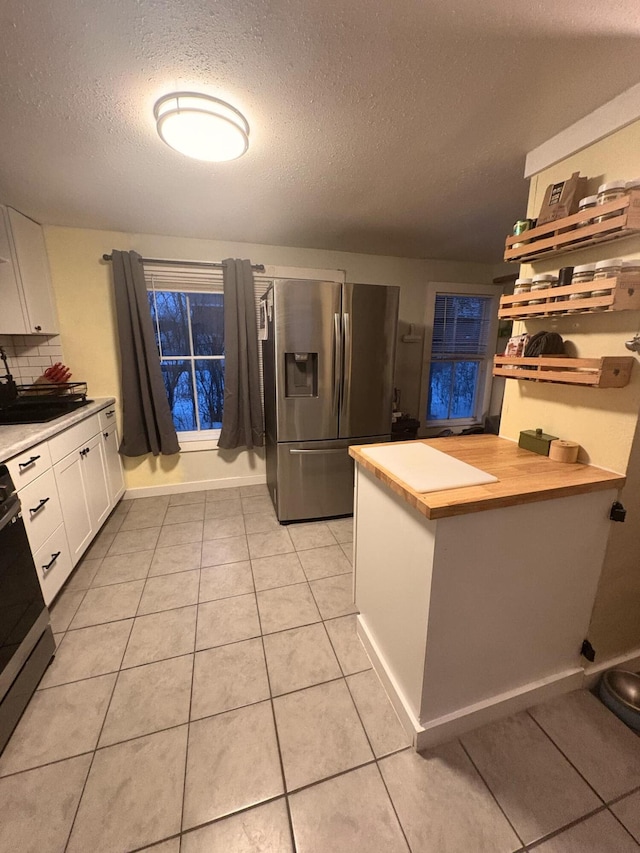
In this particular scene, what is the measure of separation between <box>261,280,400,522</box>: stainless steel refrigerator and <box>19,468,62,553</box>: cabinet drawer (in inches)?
53.7

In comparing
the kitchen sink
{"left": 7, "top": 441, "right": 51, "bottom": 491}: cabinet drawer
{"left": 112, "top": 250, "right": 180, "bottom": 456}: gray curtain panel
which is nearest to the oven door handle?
{"left": 7, "top": 441, "right": 51, "bottom": 491}: cabinet drawer

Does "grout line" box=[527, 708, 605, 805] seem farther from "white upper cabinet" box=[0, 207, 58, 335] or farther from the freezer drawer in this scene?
"white upper cabinet" box=[0, 207, 58, 335]

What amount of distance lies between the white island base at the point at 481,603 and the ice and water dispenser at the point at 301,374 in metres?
1.27

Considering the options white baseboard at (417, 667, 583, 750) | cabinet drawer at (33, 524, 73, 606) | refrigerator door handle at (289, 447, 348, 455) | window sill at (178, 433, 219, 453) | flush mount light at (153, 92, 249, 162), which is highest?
flush mount light at (153, 92, 249, 162)

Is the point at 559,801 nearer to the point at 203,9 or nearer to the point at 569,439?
the point at 569,439

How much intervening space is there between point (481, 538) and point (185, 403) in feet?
9.46

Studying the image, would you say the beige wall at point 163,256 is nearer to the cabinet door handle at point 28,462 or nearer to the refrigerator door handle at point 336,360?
the refrigerator door handle at point 336,360

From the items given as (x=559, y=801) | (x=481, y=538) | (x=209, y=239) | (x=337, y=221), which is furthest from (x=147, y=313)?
(x=559, y=801)

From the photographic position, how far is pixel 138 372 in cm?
277

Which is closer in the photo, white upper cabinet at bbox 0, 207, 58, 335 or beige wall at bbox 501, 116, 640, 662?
beige wall at bbox 501, 116, 640, 662

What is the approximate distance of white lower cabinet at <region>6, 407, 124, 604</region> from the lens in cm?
159

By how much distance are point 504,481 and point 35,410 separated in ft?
8.86

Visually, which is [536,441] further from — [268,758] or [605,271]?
[268,758]

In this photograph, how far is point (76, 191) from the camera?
1.94 m
